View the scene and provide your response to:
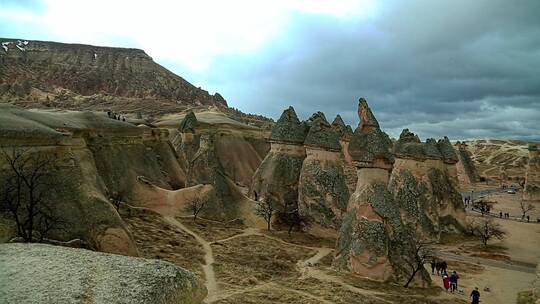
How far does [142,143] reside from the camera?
30.7 metres

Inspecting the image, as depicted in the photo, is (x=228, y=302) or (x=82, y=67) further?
(x=82, y=67)

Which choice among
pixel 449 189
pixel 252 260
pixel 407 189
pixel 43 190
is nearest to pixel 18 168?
pixel 43 190

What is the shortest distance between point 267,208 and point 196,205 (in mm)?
4465

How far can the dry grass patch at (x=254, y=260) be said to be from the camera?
686 inches

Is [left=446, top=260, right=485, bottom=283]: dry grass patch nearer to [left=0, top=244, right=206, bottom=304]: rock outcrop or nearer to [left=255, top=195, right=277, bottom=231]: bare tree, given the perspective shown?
[left=255, top=195, right=277, bottom=231]: bare tree

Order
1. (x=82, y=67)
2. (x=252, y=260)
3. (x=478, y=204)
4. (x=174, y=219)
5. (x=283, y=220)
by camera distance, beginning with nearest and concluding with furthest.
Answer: (x=252, y=260) → (x=174, y=219) → (x=283, y=220) → (x=478, y=204) → (x=82, y=67)

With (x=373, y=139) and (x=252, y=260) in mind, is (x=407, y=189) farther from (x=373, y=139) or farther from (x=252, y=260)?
(x=252, y=260)

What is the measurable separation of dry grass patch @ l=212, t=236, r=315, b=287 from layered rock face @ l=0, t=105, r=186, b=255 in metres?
4.00

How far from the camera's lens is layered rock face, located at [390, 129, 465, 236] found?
28.9 metres

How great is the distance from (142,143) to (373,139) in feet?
56.2

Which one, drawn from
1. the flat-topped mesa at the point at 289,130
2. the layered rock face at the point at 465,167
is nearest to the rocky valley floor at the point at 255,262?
the flat-topped mesa at the point at 289,130

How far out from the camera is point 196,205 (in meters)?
27.1

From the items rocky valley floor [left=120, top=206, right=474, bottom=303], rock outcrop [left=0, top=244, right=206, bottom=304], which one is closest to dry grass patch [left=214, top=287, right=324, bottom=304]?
rocky valley floor [left=120, top=206, right=474, bottom=303]

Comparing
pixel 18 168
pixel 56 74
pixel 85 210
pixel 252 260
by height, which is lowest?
pixel 252 260
